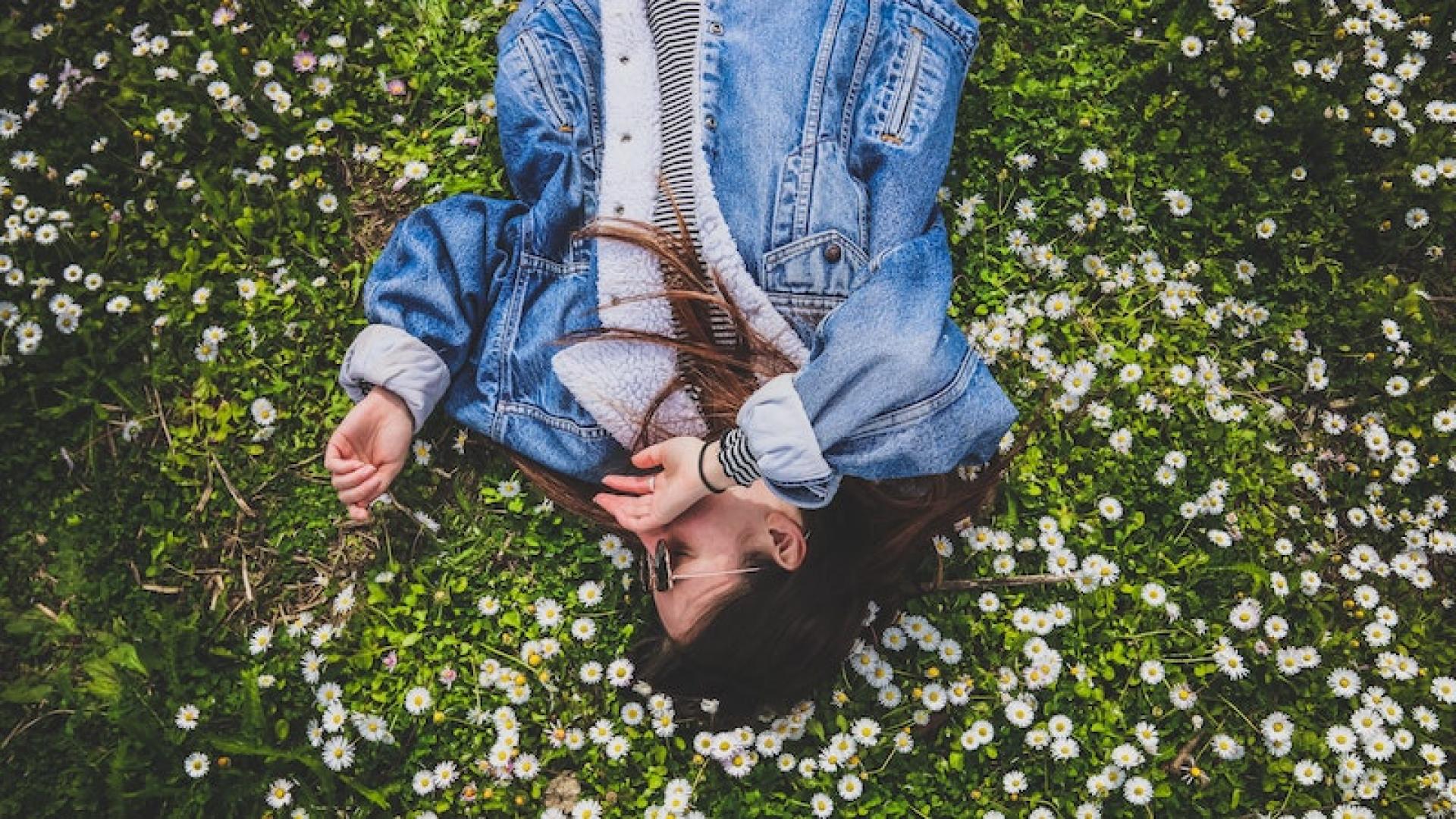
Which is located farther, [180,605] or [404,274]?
[180,605]

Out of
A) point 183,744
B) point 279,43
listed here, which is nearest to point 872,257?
point 279,43

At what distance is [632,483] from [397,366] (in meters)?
0.77

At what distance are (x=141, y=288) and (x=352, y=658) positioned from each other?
1549mm

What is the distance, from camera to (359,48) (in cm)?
407

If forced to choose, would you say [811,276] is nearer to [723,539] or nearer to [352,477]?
[723,539]

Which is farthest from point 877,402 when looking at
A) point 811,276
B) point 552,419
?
point 552,419

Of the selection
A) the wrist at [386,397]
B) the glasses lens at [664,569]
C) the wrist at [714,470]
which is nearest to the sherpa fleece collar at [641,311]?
the wrist at [714,470]

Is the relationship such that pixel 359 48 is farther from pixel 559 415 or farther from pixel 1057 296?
pixel 1057 296

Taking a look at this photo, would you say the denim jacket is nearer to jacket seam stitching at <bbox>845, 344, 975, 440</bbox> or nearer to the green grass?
jacket seam stitching at <bbox>845, 344, 975, 440</bbox>

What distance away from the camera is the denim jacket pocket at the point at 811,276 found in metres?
3.12

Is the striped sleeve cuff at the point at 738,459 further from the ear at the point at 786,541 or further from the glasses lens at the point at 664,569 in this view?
the glasses lens at the point at 664,569

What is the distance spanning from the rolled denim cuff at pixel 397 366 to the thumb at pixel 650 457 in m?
0.69

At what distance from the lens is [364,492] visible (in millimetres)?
3236

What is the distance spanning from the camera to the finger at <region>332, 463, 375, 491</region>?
10.5ft
